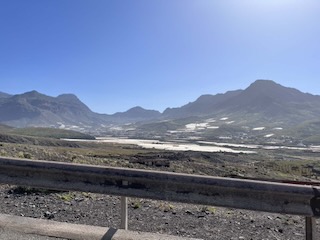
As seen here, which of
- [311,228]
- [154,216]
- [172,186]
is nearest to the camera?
[311,228]

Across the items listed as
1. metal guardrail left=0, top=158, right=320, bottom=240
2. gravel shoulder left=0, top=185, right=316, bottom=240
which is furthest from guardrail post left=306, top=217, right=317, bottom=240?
gravel shoulder left=0, top=185, right=316, bottom=240

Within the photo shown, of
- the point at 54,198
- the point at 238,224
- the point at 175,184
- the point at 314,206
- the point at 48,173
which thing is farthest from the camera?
the point at 54,198

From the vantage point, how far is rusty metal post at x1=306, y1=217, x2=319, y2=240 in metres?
4.05

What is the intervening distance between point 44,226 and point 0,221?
77cm

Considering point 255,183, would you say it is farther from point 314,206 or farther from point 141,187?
point 141,187

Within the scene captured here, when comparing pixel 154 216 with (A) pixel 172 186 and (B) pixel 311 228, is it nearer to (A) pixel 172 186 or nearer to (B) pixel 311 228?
(A) pixel 172 186

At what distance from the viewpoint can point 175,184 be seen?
4.49 metres

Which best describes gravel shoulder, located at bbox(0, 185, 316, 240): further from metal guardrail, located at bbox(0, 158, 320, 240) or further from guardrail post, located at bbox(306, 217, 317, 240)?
guardrail post, located at bbox(306, 217, 317, 240)

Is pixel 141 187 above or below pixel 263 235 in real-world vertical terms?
above

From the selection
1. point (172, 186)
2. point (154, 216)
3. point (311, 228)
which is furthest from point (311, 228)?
point (154, 216)

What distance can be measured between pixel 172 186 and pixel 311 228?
1822 mm

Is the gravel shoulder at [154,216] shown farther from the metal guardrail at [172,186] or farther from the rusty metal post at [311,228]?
the rusty metal post at [311,228]

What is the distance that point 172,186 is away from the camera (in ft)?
14.8

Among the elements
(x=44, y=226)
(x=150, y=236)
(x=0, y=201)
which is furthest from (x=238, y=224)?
(x=0, y=201)
